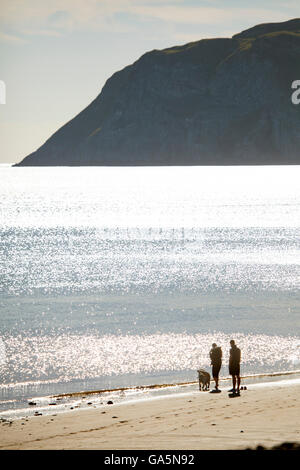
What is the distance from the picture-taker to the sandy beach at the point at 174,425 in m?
15.5

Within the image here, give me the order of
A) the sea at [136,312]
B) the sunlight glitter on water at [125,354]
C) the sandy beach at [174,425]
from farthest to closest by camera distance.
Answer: the sunlight glitter on water at [125,354] → the sea at [136,312] → the sandy beach at [174,425]

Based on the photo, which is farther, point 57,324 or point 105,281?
point 105,281

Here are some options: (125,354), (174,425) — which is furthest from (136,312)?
(174,425)

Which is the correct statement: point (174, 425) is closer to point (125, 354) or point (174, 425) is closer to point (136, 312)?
point (125, 354)

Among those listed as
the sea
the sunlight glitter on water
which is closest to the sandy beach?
the sea

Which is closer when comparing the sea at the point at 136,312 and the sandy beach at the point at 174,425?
the sandy beach at the point at 174,425

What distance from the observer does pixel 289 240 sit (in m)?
113

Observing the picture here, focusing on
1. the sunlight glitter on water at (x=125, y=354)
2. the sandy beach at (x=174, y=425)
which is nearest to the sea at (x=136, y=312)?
the sunlight glitter on water at (x=125, y=354)

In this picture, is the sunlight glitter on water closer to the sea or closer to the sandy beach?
the sea

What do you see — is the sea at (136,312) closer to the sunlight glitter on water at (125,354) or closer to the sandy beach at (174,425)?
the sunlight glitter on water at (125,354)

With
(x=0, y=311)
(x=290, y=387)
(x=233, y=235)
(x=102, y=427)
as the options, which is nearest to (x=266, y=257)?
(x=233, y=235)
